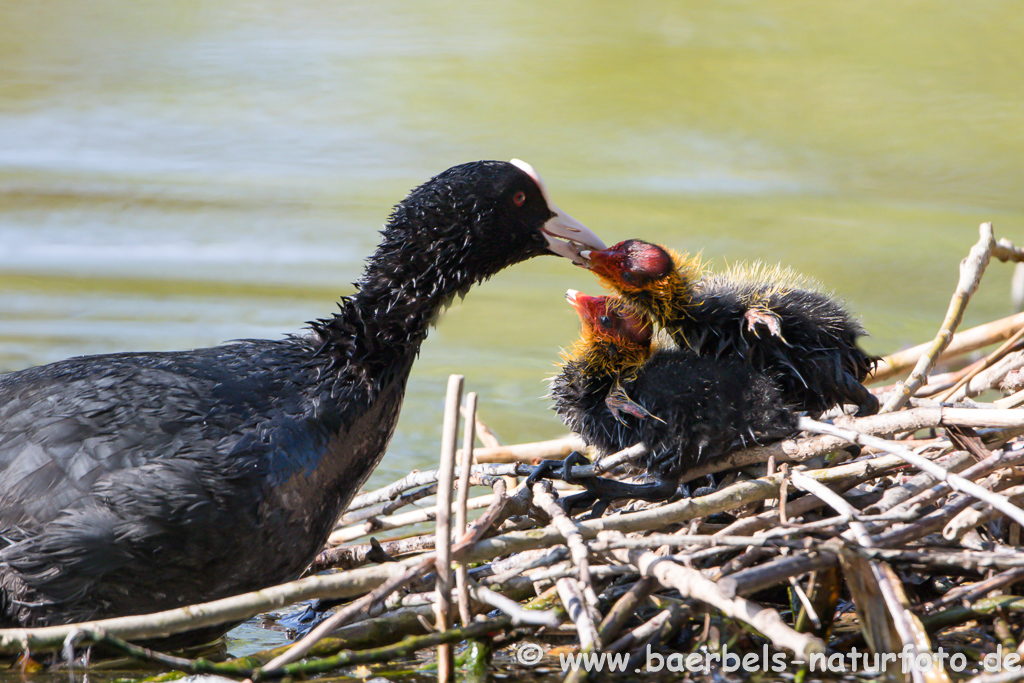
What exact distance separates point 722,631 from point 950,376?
168 cm

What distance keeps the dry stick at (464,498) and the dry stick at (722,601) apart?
36 cm

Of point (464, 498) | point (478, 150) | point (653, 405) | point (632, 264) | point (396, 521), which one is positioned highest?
point (478, 150)

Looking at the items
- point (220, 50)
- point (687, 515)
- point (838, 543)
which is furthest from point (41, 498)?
point (220, 50)

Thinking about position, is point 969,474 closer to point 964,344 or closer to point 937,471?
point 937,471

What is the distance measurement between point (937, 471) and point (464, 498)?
0.98 meters

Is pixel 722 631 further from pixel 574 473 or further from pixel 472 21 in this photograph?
pixel 472 21

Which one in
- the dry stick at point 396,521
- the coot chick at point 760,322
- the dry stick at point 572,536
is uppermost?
the coot chick at point 760,322

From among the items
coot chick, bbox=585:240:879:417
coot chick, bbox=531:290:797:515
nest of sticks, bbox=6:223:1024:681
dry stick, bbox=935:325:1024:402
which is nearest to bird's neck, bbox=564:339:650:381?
coot chick, bbox=531:290:797:515

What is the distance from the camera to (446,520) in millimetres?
2367

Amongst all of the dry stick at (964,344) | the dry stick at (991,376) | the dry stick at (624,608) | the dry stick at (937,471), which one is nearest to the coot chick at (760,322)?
the dry stick at (937,471)

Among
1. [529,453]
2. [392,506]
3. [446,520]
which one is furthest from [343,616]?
[529,453]

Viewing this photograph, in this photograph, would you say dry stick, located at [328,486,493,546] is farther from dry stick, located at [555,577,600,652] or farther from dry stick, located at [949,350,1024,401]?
dry stick, located at [949,350,1024,401]

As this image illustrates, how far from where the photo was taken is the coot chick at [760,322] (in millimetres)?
3084

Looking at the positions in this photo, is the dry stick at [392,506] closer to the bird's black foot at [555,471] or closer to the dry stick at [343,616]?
the bird's black foot at [555,471]
